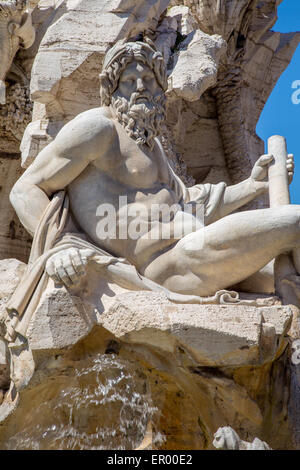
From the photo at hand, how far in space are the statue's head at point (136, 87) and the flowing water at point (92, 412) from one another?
147 cm

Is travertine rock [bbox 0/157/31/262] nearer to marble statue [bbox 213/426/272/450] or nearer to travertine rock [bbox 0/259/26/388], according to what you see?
travertine rock [bbox 0/259/26/388]

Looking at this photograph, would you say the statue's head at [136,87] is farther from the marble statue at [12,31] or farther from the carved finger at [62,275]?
the marble statue at [12,31]

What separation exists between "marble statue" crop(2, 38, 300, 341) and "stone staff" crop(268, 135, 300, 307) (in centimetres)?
9

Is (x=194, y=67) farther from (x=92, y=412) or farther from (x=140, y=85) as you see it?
(x=92, y=412)

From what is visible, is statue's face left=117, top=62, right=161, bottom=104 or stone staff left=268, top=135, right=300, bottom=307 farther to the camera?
statue's face left=117, top=62, right=161, bottom=104

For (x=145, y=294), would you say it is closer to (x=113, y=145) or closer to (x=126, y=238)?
(x=126, y=238)

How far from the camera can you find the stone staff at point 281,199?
4.05 metres

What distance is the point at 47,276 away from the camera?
12.4 ft

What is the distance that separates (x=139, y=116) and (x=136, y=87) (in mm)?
192

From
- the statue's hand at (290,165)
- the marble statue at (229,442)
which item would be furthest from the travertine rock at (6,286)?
the statue's hand at (290,165)

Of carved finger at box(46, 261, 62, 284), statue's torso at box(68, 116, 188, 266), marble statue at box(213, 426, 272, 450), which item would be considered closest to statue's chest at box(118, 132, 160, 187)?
statue's torso at box(68, 116, 188, 266)

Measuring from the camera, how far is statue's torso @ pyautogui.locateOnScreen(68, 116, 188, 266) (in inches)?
163

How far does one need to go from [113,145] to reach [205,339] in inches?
56.3
